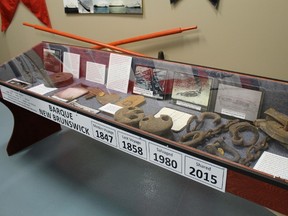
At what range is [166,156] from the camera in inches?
35.9

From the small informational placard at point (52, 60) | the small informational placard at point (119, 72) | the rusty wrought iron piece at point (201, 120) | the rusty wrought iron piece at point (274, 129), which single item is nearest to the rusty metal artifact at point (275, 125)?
the rusty wrought iron piece at point (274, 129)

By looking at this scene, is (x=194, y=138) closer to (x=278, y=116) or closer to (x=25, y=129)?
(x=278, y=116)

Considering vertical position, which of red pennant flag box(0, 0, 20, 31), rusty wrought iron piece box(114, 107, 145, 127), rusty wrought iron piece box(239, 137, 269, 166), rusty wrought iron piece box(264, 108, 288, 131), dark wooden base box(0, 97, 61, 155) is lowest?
dark wooden base box(0, 97, 61, 155)

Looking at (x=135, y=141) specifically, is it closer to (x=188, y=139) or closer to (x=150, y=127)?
(x=150, y=127)

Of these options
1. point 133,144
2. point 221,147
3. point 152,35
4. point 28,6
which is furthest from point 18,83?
point 28,6

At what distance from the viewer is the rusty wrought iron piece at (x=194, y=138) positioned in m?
0.98

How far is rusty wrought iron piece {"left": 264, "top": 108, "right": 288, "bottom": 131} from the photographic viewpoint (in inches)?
41.4

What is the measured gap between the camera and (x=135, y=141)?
976mm

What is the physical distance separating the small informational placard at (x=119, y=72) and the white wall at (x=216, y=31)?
762mm

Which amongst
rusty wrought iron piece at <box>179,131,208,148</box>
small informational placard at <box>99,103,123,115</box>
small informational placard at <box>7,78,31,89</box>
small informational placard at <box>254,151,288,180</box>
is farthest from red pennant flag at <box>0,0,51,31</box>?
small informational placard at <box>254,151,288,180</box>

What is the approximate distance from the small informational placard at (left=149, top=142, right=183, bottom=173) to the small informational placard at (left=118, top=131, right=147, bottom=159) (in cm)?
3

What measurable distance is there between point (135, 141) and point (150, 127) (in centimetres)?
11

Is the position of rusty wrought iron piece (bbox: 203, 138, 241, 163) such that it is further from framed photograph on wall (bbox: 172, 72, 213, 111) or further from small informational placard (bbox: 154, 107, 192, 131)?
framed photograph on wall (bbox: 172, 72, 213, 111)

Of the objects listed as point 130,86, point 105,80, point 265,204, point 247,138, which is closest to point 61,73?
point 105,80
